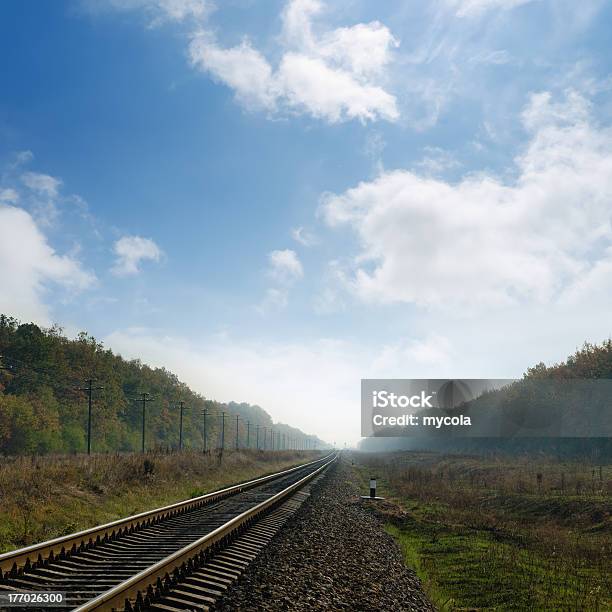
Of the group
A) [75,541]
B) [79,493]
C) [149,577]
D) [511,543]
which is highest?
[149,577]

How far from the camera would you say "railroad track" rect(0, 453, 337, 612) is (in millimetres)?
6598

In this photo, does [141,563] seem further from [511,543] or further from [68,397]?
[68,397]

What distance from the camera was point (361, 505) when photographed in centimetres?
2080

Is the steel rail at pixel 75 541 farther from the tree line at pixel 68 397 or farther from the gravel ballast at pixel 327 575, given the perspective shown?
the tree line at pixel 68 397

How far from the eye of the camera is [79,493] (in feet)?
59.6

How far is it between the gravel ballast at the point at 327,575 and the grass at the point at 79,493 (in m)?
5.39

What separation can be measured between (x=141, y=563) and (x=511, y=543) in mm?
10322

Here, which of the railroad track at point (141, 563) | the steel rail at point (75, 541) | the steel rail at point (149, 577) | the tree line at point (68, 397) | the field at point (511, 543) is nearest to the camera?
the steel rail at point (149, 577)

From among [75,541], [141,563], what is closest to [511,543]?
[141,563]

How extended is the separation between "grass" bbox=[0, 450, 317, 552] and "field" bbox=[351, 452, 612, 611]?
8.22 meters

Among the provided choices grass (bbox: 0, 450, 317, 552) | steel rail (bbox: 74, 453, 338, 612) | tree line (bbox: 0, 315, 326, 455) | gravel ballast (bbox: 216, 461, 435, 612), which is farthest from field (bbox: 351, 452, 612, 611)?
tree line (bbox: 0, 315, 326, 455)

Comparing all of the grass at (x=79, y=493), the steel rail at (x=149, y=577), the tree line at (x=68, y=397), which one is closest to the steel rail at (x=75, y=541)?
the grass at (x=79, y=493)

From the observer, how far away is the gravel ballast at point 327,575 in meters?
7.25

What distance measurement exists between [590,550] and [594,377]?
5532 centimetres
